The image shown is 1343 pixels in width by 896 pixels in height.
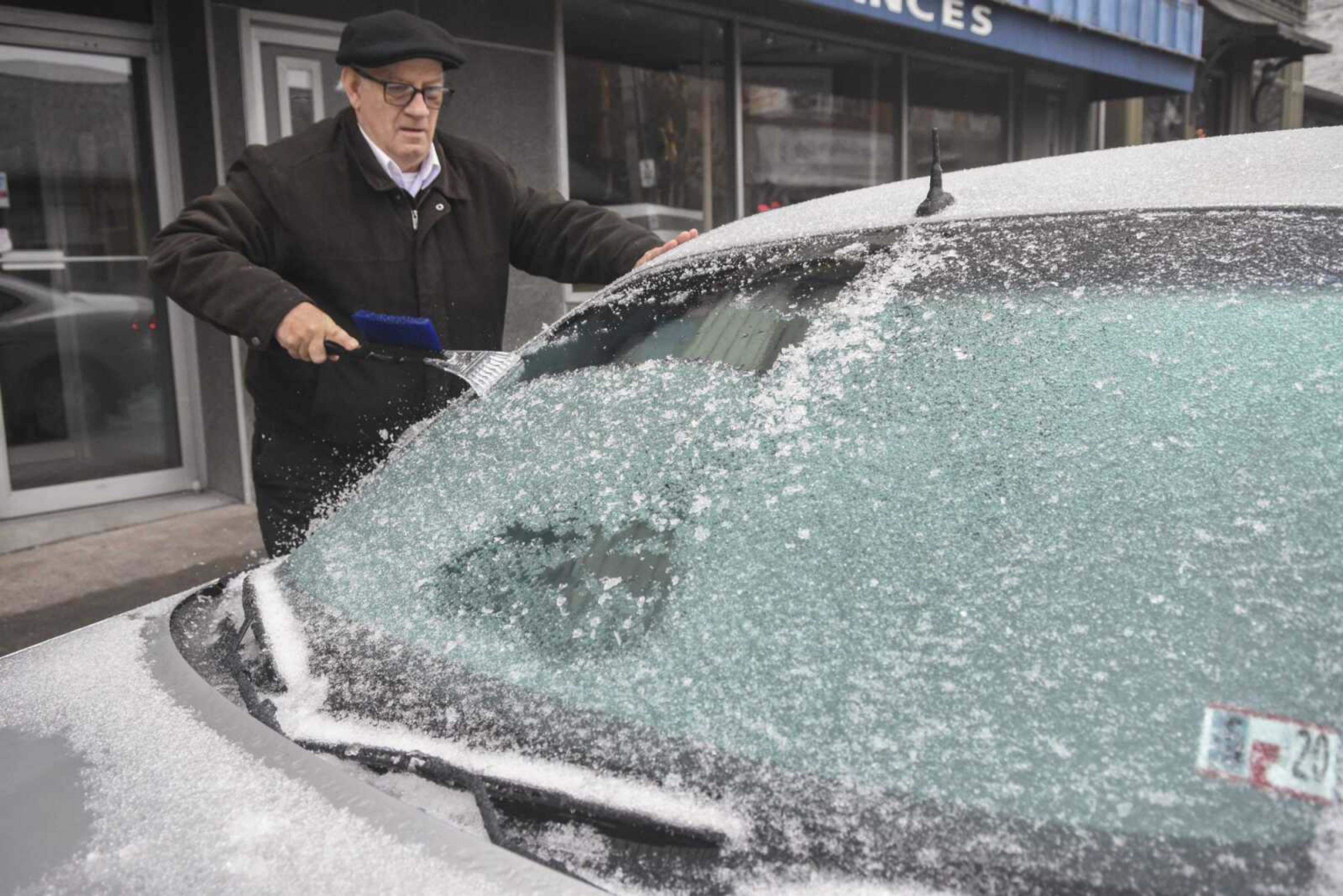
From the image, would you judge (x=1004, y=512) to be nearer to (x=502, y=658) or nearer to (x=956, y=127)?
(x=502, y=658)

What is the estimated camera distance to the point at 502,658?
4.01 feet

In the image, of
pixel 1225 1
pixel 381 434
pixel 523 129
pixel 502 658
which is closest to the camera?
pixel 502 658

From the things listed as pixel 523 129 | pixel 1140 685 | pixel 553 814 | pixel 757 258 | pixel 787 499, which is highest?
pixel 523 129

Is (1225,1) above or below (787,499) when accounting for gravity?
above

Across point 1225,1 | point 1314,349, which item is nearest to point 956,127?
point 1225,1

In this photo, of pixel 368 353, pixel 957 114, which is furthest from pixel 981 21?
pixel 368 353

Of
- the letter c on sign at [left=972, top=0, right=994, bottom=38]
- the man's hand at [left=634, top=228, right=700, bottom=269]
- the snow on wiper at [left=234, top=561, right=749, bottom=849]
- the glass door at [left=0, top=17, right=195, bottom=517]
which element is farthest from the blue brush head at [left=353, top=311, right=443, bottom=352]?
the letter c on sign at [left=972, top=0, right=994, bottom=38]

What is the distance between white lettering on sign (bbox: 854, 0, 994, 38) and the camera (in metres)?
6.80

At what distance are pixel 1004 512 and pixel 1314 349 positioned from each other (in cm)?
37

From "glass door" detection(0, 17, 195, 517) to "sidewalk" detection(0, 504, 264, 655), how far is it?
514mm

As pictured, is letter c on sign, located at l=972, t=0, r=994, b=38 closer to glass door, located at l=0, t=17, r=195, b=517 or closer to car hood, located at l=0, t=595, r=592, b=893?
glass door, located at l=0, t=17, r=195, b=517

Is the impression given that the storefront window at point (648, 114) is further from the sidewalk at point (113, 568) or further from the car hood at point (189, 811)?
the car hood at point (189, 811)

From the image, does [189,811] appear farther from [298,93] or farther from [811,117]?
[811,117]

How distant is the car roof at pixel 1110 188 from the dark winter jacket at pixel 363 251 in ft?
2.50
